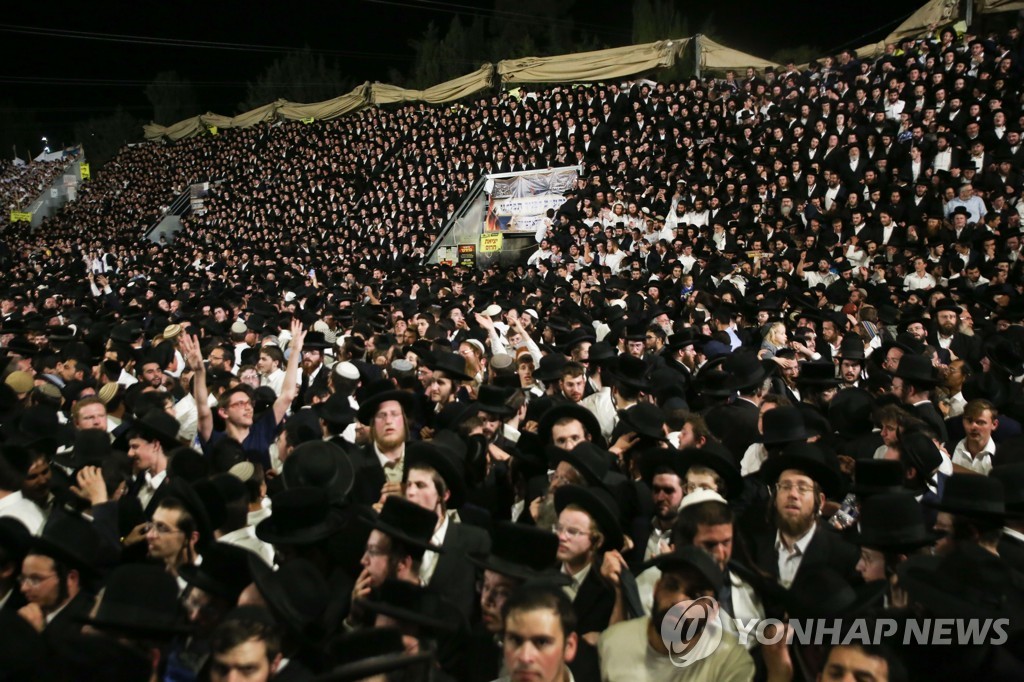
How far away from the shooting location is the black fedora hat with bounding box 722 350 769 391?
20.8 feet

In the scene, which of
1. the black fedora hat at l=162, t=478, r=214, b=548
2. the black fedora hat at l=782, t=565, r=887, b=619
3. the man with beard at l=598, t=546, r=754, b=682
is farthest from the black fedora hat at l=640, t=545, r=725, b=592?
the black fedora hat at l=162, t=478, r=214, b=548

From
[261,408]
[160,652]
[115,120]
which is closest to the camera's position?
[160,652]

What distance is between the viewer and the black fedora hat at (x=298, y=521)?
3594 mm

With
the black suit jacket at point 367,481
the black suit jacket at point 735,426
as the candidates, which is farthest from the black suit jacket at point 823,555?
the black suit jacket at point 367,481

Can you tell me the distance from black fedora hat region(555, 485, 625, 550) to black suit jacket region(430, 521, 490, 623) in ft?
1.65

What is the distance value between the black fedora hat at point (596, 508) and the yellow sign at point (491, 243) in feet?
63.6

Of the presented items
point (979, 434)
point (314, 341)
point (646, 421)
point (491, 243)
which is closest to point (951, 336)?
point (979, 434)

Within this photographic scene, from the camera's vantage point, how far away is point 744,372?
6418 millimetres

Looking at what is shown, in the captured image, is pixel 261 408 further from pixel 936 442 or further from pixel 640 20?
pixel 640 20

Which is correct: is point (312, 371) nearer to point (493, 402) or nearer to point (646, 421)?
point (493, 402)

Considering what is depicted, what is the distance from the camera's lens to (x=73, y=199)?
1756 inches

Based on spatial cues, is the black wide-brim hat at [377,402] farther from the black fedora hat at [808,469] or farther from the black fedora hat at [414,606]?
the black fedora hat at [808,469]

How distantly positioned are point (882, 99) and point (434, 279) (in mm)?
10498

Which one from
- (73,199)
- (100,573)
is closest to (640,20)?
(73,199)
